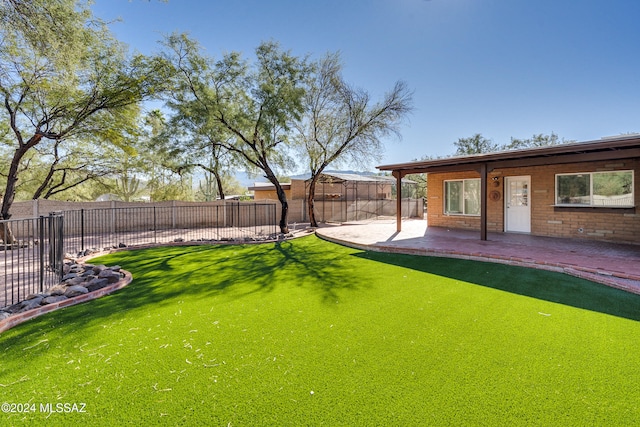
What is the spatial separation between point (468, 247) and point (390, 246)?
2041mm

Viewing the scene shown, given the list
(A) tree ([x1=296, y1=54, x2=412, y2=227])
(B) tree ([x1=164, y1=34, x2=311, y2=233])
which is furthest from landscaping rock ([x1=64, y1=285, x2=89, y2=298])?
(A) tree ([x1=296, y1=54, x2=412, y2=227])

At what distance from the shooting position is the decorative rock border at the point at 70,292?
11.7 feet

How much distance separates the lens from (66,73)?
6926 mm

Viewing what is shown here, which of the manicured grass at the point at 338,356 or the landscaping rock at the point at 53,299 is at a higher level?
the landscaping rock at the point at 53,299

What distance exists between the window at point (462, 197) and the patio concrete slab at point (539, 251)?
1.60 m

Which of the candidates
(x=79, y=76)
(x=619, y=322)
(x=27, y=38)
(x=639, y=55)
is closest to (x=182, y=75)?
(x=79, y=76)

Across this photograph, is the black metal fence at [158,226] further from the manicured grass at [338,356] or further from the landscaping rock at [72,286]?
the manicured grass at [338,356]

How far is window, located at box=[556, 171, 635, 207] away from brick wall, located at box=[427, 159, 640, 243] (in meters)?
0.15

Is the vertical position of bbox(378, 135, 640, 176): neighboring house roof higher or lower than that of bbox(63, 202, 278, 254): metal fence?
higher

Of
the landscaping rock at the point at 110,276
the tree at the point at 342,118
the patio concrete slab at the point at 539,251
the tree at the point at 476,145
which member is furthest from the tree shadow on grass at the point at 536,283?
the tree at the point at 476,145

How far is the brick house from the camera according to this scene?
735 centimetres

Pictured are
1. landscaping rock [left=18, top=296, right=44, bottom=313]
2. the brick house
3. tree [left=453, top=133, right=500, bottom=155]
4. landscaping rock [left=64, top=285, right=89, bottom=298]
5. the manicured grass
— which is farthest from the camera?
tree [left=453, top=133, right=500, bottom=155]

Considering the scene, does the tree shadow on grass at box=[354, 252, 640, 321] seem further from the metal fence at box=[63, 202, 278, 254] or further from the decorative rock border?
the metal fence at box=[63, 202, 278, 254]

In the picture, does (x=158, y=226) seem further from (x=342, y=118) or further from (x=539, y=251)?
(x=539, y=251)
